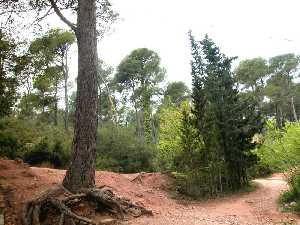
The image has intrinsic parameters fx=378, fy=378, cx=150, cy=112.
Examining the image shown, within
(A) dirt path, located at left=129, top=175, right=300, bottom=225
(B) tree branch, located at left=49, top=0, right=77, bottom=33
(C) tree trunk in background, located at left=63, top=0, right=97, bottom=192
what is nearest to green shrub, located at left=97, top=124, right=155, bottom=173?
(A) dirt path, located at left=129, top=175, right=300, bottom=225

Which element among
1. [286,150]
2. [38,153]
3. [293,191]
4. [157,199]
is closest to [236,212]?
[293,191]

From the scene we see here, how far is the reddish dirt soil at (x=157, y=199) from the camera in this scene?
28.1 ft

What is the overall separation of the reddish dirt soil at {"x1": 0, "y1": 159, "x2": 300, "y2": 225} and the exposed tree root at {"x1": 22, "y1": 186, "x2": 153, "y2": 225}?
0.31 m

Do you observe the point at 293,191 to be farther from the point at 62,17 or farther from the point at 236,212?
the point at 62,17

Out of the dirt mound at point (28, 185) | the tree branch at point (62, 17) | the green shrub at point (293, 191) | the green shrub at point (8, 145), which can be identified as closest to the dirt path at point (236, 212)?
the green shrub at point (293, 191)

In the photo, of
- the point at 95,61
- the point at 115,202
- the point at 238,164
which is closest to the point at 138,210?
the point at 115,202

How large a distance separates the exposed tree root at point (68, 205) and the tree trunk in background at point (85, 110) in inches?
12.1

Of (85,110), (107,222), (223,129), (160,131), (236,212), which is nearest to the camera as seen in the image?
(107,222)

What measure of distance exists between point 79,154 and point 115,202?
1358mm

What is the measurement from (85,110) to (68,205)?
2.10 m

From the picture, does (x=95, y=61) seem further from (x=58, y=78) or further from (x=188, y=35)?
(x=58, y=78)

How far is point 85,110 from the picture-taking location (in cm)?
852

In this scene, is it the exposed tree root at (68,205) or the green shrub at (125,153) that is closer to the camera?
the exposed tree root at (68,205)

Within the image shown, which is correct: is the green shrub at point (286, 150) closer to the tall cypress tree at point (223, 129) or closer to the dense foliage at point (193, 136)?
the dense foliage at point (193, 136)
